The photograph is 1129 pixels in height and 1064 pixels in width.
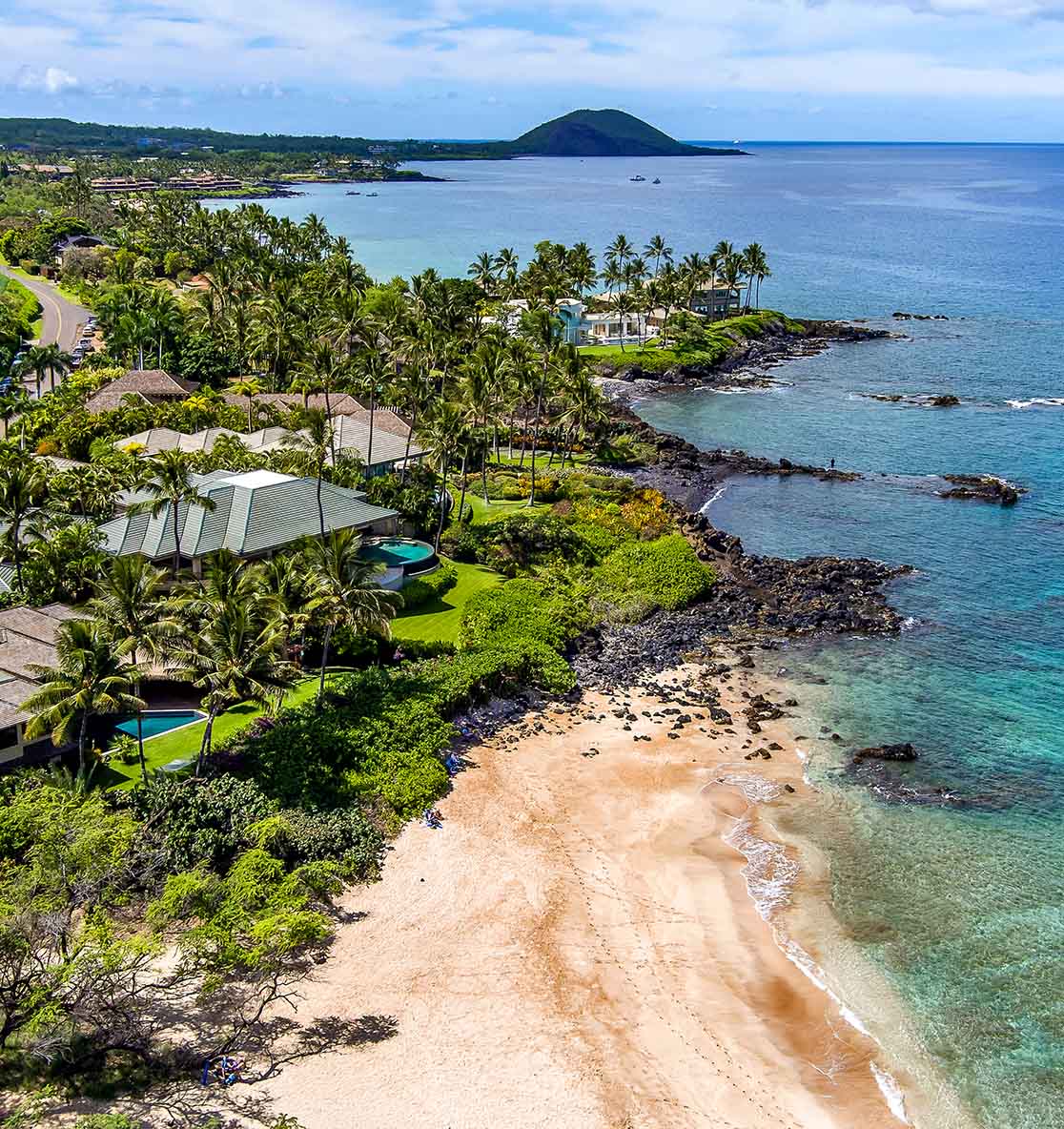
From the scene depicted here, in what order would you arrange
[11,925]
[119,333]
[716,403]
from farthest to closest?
[716,403] → [119,333] → [11,925]

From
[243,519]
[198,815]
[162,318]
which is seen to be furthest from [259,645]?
[162,318]

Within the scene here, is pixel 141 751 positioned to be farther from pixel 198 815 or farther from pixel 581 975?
pixel 581 975

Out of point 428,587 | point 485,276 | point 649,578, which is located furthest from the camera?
point 485,276

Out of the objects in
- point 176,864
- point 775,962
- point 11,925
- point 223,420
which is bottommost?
point 775,962

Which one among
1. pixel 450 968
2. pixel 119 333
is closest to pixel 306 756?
pixel 450 968

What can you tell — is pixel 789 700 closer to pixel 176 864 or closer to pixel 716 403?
pixel 176 864

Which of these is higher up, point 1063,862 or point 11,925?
point 11,925
